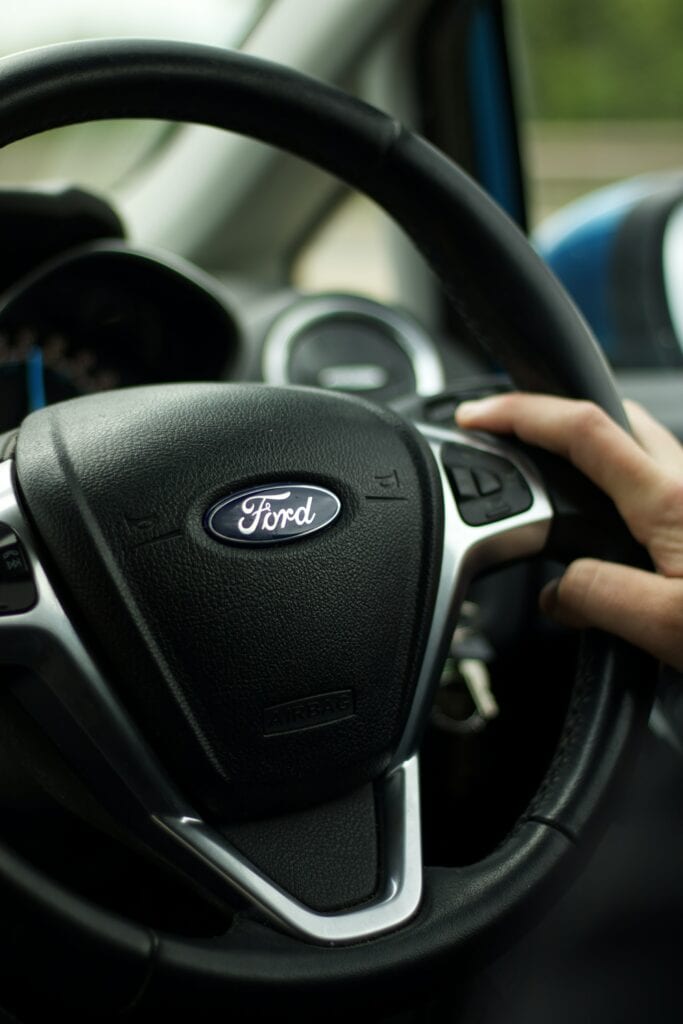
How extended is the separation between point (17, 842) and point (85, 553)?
0.70 ft

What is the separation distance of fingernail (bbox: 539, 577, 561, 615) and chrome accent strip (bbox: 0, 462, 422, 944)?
287 mm

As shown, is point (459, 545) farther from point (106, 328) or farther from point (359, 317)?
point (359, 317)

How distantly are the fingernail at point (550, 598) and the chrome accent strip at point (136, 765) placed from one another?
0.29 metres

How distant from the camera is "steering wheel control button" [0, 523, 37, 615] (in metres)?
0.71

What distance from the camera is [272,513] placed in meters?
0.79

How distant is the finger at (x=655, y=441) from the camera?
93 centimetres

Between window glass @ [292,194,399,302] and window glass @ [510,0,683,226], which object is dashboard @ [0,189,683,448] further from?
window glass @ [510,0,683,226]

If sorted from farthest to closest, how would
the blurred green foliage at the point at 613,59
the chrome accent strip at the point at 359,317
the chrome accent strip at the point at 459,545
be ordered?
1. the blurred green foliage at the point at 613,59
2. the chrome accent strip at the point at 359,317
3. the chrome accent strip at the point at 459,545

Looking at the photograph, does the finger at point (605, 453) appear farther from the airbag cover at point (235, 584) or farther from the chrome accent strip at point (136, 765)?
the chrome accent strip at point (136, 765)

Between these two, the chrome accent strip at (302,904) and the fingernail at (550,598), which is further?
the fingernail at (550,598)

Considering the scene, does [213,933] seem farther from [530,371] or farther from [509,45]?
[509,45]

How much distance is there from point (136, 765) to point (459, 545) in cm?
29

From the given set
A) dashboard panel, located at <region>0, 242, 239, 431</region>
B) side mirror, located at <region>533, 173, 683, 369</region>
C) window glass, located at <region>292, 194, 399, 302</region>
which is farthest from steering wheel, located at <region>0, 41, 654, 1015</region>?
side mirror, located at <region>533, 173, 683, 369</region>

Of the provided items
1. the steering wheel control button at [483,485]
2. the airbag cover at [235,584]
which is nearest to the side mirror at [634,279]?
the steering wheel control button at [483,485]
